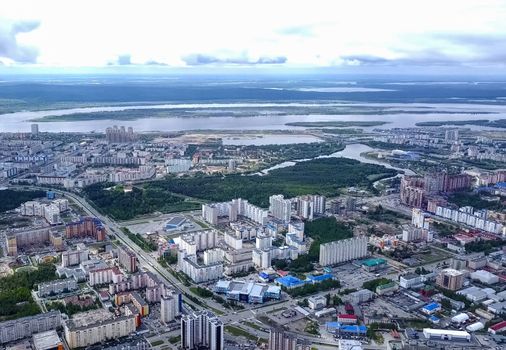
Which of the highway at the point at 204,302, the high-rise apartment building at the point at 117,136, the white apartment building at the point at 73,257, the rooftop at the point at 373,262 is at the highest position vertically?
the high-rise apartment building at the point at 117,136

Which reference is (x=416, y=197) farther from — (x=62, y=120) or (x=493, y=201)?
(x=62, y=120)

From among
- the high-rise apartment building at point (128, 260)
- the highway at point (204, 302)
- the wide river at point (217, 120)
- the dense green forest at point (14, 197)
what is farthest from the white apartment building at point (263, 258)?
the wide river at point (217, 120)

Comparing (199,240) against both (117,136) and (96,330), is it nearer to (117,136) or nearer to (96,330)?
(96,330)

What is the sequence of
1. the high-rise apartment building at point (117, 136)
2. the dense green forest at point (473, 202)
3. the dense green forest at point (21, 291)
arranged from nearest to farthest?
1. the dense green forest at point (21, 291)
2. the dense green forest at point (473, 202)
3. the high-rise apartment building at point (117, 136)

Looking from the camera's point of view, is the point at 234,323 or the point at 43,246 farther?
the point at 43,246

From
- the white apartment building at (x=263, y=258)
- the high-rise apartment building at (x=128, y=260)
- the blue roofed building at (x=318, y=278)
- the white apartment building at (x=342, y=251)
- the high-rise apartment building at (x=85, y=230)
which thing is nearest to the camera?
the blue roofed building at (x=318, y=278)

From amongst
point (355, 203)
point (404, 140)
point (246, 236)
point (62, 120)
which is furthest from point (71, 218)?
point (62, 120)

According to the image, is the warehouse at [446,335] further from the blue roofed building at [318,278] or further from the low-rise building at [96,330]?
the low-rise building at [96,330]
